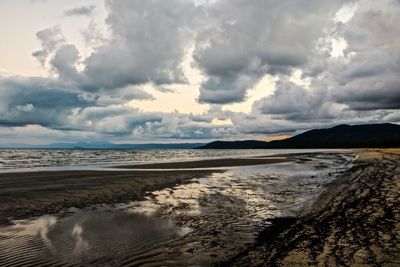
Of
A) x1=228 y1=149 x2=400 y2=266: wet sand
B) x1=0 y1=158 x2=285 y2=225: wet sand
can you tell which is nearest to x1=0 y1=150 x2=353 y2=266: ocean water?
x1=228 y1=149 x2=400 y2=266: wet sand

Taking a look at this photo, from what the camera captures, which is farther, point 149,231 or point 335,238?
point 149,231

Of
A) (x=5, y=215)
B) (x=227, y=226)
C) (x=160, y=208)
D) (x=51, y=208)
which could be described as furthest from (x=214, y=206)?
(x=5, y=215)

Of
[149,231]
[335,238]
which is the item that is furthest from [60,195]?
[335,238]

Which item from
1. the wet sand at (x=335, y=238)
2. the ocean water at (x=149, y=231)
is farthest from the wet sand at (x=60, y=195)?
the wet sand at (x=335, y=238)

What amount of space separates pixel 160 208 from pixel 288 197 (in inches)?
333

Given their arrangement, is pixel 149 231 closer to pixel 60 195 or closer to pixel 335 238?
pixel 335 238

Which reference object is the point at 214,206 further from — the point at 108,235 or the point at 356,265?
the point at 356,265

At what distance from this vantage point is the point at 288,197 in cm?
2173

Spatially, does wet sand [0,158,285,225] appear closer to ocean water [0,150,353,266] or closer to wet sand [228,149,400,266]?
ocean water [0,150,353,266]

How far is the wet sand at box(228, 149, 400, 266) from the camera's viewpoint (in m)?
8.71

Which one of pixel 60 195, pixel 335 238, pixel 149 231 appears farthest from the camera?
pixel 60 195

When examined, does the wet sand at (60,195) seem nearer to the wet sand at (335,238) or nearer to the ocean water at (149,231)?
the ocean water at (149,231)

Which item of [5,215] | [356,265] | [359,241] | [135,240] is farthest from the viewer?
[5,215]

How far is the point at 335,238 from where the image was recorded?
1060 centimetres
